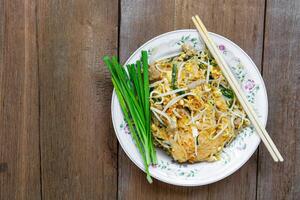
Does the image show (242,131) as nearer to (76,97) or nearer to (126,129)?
(126,129)

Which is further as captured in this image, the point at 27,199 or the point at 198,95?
the point at 27,199

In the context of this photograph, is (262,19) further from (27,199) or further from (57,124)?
(27,199)

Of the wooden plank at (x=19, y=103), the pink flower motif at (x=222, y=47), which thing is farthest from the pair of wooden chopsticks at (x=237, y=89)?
the wooden plank at (x=19, y=103)

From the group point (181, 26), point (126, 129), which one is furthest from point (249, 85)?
point (126, 129)

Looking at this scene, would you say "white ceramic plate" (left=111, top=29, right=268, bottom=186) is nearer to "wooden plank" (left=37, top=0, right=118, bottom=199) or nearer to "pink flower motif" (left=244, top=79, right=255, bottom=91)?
"pink flower motif" (left=244, top=79, right=255, bottom=91)

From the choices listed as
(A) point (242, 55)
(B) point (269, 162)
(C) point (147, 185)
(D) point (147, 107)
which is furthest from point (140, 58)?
(B) point (269, 162)
